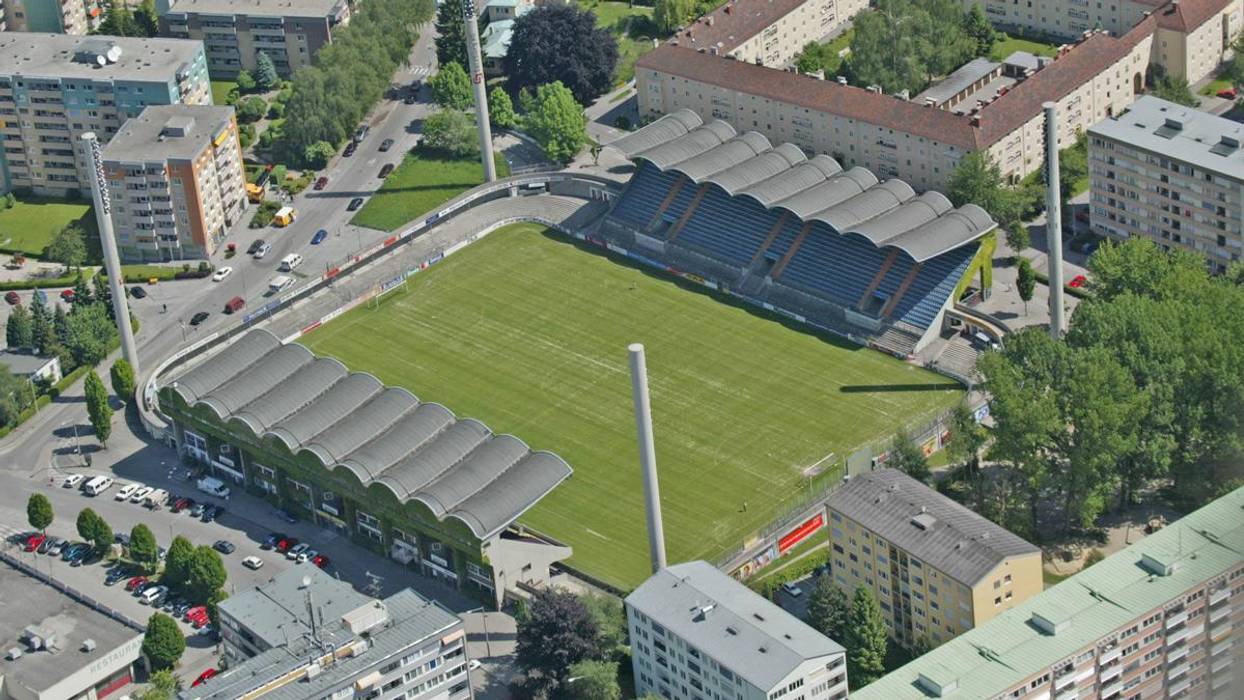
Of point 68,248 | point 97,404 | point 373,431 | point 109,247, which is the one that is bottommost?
point 97,404

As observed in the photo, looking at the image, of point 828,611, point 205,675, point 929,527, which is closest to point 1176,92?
point 929,527

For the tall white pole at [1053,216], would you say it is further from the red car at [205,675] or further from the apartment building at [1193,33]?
the red car at [205,675]

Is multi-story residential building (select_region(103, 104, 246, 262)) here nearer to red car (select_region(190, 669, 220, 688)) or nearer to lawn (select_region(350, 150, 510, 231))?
lawn (select_region(350, 150, 510, 231))

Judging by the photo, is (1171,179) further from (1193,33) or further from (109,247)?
(109,247)

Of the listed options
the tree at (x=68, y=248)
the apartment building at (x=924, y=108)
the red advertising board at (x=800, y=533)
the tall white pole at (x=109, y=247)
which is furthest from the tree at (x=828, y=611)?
the tree at (x=68, y=248)

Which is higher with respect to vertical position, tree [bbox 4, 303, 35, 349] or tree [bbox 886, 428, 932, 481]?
tree [bbox 886, 428, 932, 481]

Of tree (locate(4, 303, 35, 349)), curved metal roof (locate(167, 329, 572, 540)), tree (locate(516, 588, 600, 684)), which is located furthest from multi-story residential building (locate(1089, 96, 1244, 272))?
tree (locate(4, 303, 35, 349))
